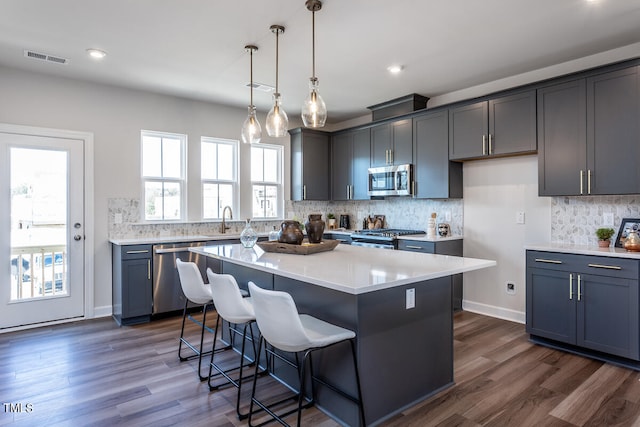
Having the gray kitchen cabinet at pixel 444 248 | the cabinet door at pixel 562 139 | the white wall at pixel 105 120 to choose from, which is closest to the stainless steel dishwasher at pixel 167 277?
the white wall at pixel 105 120

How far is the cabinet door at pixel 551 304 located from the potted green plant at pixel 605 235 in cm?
42

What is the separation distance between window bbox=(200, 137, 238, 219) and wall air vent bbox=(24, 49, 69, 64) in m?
1.79

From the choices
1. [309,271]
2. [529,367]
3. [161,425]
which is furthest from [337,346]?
[529,367]

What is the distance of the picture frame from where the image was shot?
10.7ft

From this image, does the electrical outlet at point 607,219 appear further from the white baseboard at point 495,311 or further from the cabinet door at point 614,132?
the white baseboard at point 495,311

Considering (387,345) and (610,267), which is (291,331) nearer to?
(387,345)

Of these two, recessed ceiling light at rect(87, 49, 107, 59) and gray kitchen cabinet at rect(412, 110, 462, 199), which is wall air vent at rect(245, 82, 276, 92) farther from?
gray kitchen cabinet at rect(412, 110, 462, 199)

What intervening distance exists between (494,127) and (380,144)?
160 centimetres

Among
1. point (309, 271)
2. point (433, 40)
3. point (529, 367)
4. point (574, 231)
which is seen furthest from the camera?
point (574, 231)

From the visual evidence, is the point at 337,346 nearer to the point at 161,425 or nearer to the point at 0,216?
the point at 161,425

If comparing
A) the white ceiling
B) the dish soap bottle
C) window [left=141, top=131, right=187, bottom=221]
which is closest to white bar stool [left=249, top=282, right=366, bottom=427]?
the dish soap bottle

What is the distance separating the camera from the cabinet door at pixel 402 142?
16.0 ft

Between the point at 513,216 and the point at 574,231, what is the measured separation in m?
0.61

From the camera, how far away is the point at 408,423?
2201mm
